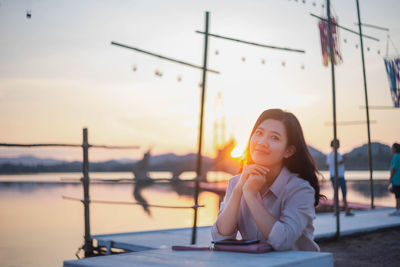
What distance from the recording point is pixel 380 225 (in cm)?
727

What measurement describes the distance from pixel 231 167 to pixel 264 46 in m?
48.7

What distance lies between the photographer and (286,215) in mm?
1762

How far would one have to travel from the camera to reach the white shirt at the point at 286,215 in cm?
170

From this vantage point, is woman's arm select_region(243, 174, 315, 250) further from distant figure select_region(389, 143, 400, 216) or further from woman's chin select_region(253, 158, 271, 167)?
distant figure select_region(389, 143, 400, 216)

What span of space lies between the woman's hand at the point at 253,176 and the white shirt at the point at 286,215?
0.23 feet

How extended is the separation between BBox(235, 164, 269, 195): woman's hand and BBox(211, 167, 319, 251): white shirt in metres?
0.07

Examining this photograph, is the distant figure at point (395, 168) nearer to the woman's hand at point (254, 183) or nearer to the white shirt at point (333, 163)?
the white shirt at point (333, 163)

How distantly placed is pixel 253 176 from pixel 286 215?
0.19m

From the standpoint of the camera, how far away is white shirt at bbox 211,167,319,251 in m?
1.70

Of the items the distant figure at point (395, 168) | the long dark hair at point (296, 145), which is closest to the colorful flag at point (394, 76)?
the distant figure at point (395, 168)

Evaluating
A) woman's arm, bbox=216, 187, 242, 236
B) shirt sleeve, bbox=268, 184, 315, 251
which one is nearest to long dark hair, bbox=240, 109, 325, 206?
shirt sleeve, bbox=268, 184, 315, 251

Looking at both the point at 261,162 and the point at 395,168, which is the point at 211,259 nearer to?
the point at 261,162

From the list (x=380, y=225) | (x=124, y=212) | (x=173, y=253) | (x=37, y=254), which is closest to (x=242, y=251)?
(x=173, y=253)

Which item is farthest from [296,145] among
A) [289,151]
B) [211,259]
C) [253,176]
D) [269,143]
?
[211,259]
